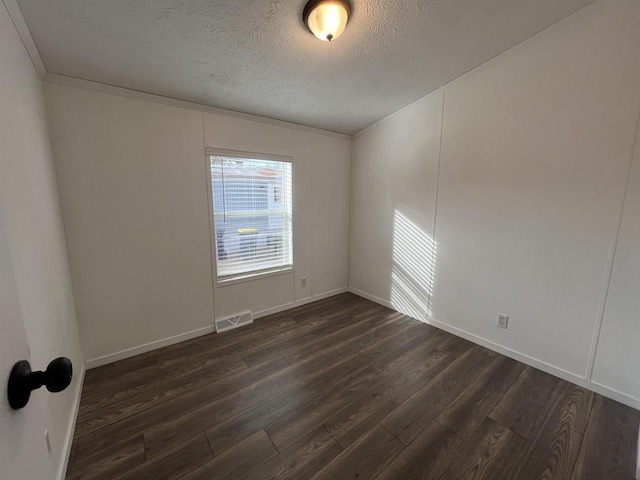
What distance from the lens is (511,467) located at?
1.35 m

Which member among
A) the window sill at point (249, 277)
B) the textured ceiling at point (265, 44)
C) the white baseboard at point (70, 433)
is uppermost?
the textured ceiling at point (265, 44)

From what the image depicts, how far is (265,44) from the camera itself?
5.88 feet

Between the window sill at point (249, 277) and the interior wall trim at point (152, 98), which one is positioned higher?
the interior wall trim at point (152, 98)

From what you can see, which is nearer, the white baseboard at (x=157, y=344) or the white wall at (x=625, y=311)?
the white wall at (x=625, y=311)

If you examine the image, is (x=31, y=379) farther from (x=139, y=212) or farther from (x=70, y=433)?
(x=139, y=212)

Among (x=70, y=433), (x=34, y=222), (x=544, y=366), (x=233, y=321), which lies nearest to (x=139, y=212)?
(x=34, y=222)

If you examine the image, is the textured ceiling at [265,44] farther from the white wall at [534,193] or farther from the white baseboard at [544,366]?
the white baseboard at [544,366]

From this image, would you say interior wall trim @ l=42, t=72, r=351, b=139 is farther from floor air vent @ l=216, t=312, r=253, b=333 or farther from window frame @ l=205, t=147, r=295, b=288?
floor air vent @ l=216, t=312, r=253, b=333

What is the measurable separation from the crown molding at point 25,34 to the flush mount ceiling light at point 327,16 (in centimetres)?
147

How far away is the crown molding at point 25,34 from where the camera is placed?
4.15 ft

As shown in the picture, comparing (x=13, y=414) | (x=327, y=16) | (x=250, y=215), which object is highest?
(x=327, y=16)

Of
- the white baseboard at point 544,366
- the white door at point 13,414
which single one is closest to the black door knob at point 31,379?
the white door at point 13,414

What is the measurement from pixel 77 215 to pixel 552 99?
3.70 meters

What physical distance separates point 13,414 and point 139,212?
206 cm
